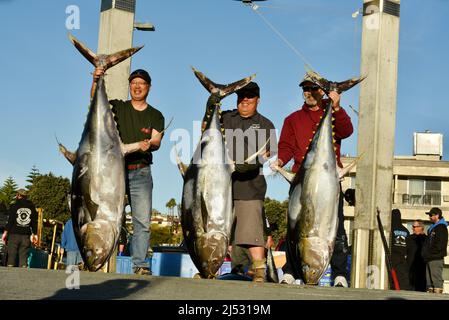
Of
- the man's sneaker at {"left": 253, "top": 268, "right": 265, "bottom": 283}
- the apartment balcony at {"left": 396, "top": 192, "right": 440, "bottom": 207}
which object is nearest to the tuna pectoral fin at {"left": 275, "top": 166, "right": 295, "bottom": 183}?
the man's sneaker at {"left": 253, "top": 268, "right": 265, "bottom": 283}

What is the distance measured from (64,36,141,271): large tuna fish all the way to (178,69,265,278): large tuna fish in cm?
53

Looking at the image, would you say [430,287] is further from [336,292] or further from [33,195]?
[33,195]

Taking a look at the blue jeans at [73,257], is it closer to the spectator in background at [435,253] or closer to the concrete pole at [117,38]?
the concrete pole at [117,38]

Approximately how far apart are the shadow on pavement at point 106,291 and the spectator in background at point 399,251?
7347mm

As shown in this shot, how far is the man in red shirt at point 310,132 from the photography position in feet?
18.9

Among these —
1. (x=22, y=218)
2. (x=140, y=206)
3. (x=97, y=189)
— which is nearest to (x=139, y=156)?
(x=140, y=206)

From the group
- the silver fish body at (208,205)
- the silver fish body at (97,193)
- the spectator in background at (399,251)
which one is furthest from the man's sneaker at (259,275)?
the spectator in background at (399,251)

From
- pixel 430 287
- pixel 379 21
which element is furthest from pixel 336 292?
pixel 430 287

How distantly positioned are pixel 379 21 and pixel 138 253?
364cm

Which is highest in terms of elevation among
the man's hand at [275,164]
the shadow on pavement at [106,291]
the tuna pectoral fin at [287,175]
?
the man's hand at [275,164]

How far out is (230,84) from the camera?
598 centimetres

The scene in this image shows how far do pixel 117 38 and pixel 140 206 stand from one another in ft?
7.38

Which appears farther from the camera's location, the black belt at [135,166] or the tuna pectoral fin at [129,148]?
the black belt at [135,166]

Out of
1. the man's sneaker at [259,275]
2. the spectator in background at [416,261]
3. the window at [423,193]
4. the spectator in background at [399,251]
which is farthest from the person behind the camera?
the window at [423,193]
